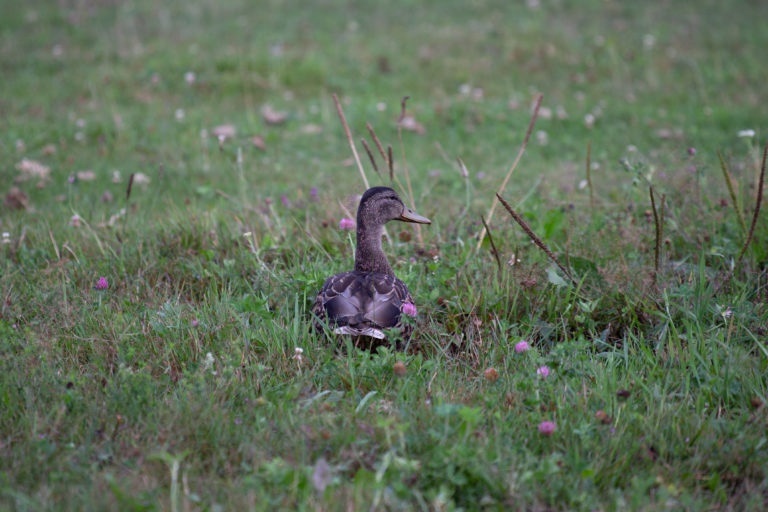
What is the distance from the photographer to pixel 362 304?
3158 mm

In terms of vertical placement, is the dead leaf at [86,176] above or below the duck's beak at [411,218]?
below

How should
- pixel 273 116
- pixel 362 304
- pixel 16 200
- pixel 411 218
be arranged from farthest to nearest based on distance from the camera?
pixel 273 116 < pixel 16 200 < pixel 411 218 < pixel 362 304

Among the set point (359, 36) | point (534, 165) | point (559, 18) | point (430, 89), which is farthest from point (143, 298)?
point (559, 18)

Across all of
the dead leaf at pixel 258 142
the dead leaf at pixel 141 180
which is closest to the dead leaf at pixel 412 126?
the dead leaf at pixel 258 142

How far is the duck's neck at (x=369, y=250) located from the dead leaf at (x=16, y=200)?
329 centimetres

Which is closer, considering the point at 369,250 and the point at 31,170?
the point at 369,250

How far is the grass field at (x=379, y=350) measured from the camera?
7.59ft

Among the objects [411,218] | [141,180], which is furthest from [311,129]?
[411,218]

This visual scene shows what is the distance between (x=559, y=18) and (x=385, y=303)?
983 centimetres

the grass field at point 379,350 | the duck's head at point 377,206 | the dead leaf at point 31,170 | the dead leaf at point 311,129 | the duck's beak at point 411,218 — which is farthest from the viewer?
the dead leaf at point 311,129

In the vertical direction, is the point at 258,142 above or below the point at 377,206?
below

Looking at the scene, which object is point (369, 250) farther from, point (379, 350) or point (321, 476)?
point (321, 476)

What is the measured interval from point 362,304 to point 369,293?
7 centimetres

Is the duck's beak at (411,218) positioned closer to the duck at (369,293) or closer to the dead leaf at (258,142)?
the duck at (369,293)
